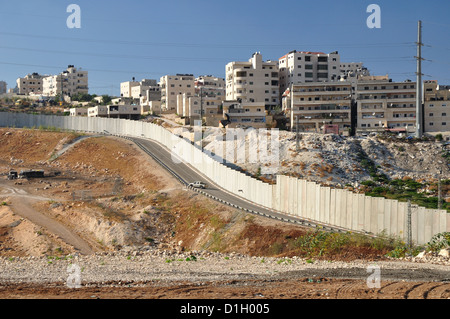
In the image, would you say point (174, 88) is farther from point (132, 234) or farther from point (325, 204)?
point (325, 204)

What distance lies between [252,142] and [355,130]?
1445 inches

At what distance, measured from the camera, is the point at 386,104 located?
11325 centimetres

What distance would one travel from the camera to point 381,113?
112938 mm

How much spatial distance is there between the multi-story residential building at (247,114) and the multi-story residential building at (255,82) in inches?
420

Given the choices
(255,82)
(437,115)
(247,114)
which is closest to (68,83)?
(255,82)

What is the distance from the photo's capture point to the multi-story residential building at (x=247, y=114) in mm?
112025

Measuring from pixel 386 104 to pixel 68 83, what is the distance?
389 ft

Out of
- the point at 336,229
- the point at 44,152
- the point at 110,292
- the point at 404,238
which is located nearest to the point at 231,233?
the point at 336,229

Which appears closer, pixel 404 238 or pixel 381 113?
pixel 404 238

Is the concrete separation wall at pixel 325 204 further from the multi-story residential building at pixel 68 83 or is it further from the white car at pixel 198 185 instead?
the multi-story residential building at pixel 68 83
